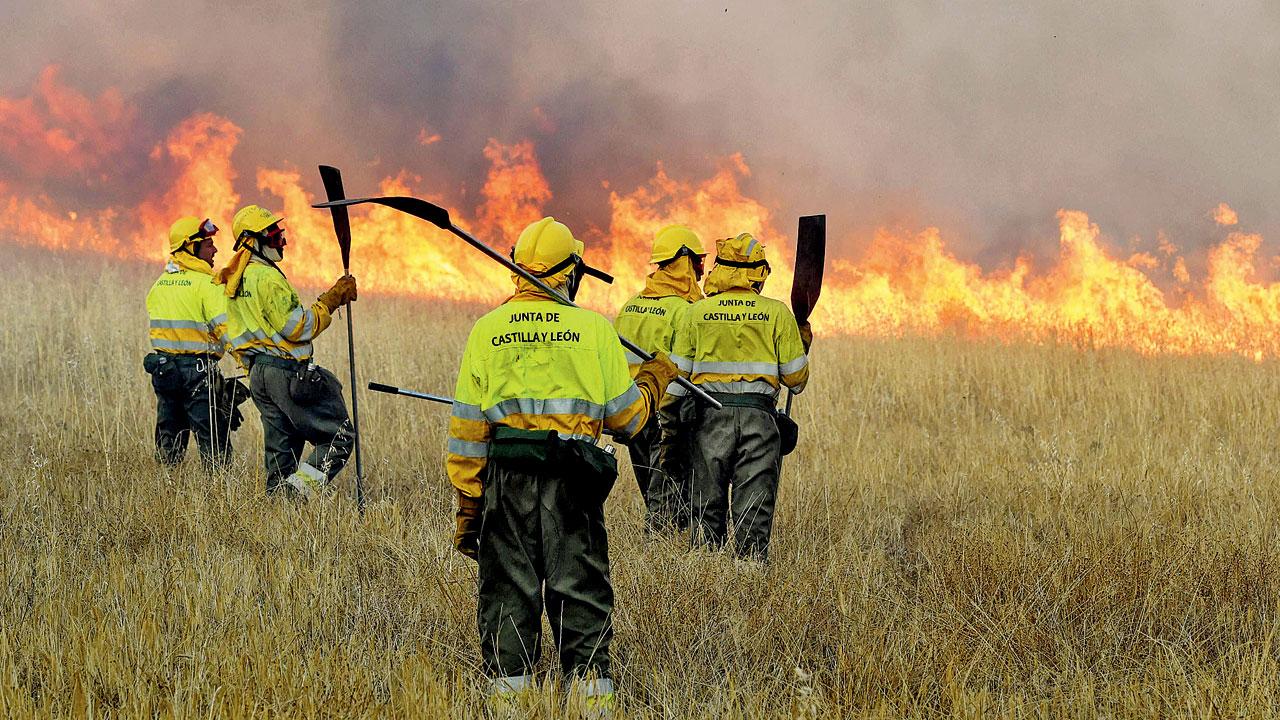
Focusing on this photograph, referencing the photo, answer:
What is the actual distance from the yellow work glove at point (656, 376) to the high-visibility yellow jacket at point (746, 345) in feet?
6.70

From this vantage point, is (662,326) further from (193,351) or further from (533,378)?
(193,351)

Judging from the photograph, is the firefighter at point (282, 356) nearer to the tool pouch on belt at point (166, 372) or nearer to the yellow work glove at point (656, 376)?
the tool pouch on belt at point (166, 372)

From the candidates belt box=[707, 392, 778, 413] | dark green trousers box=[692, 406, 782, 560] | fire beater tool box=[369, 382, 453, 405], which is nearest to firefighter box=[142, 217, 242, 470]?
fire beater tool box=[369, 382, 453, 405]

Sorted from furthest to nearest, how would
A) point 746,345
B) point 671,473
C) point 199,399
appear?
point 199,399 < point 671,473 < point 746,345

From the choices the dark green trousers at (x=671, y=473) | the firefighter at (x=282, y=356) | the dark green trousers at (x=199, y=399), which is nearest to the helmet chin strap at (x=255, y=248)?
the firefighter at (x=282, y=356)

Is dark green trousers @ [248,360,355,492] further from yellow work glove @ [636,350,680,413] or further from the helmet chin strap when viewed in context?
yellow work glove @ [636,350,680,413]

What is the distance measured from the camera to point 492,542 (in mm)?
3969

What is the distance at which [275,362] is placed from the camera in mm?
7422

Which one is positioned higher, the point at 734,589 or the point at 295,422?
the point at 295,422

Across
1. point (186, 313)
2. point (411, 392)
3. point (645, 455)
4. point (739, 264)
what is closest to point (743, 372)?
point (739, 264)

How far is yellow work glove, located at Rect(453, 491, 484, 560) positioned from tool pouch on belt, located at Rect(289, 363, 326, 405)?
376 centimetres

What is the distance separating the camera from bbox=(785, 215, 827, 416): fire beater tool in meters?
6.80

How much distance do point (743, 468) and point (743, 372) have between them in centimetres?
58

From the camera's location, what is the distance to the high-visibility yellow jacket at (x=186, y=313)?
849cm
